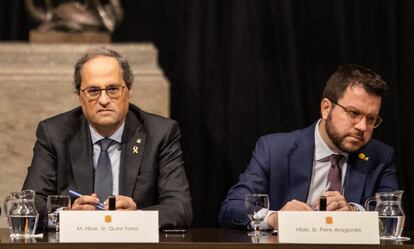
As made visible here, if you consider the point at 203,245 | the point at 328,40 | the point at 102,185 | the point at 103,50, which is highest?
the point at 328,40

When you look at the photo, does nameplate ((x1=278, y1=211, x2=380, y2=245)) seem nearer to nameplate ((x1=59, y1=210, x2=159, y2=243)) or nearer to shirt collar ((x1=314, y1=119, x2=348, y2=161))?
nameplate ((x1=59, y1=210, x2=159, y2=243))

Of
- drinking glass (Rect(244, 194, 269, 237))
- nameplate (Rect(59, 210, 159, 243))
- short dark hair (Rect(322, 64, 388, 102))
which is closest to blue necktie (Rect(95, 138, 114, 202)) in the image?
drinking glass (Rect(244, 194, 269, 237))

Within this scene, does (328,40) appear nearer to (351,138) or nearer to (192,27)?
(192,27)

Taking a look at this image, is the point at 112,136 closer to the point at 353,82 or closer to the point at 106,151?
the point at 106,151

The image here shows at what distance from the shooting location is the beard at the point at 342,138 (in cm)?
351

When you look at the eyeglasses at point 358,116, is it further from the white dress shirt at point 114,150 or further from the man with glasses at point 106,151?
the white dress shirt at point 114,150

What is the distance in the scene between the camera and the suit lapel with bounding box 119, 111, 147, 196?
3.52 metres

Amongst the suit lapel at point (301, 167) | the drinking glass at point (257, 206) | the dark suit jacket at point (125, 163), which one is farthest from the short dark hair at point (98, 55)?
the drinking glass at point (257, 206)

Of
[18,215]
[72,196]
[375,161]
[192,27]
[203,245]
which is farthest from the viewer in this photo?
[192,27]

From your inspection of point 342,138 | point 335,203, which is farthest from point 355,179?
point 335,203

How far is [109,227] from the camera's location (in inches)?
105

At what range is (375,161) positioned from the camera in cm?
370

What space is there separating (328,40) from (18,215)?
110 inches

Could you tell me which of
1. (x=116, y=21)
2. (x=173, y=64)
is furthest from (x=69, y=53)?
(x=173, y=64)
